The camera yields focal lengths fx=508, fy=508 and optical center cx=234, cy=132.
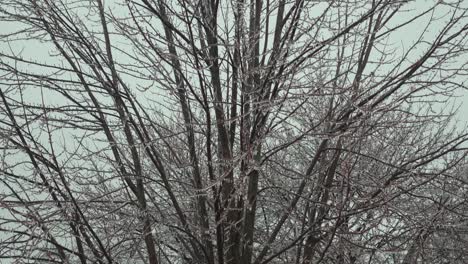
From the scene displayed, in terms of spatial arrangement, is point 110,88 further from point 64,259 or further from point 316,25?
point 316,25

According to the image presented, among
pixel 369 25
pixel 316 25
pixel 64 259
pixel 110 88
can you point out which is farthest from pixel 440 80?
pixel 64 259

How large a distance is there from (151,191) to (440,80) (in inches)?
149

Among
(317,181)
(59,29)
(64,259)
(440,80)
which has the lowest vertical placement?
(64,259)

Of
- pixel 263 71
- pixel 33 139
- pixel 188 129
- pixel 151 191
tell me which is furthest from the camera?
pixel 151 191

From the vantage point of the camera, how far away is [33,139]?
527 cm

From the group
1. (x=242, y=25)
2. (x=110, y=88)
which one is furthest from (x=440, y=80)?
(x=110, y=88)

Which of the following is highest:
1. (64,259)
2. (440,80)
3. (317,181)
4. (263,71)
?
(440,80)

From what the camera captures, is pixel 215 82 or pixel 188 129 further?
pixel 188 129

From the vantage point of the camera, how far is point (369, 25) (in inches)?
226

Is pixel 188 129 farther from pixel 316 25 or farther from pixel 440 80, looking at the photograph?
pixel 440 80

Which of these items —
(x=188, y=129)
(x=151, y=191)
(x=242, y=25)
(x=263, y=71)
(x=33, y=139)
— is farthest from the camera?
(x=151, y=191)

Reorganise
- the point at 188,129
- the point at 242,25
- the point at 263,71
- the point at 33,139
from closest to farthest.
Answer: the point at 242,25 → the point at 263,71 → the point at 33,139 → the point at 188,129

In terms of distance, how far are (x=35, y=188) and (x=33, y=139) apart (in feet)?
1.86

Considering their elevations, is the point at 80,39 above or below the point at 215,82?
above
